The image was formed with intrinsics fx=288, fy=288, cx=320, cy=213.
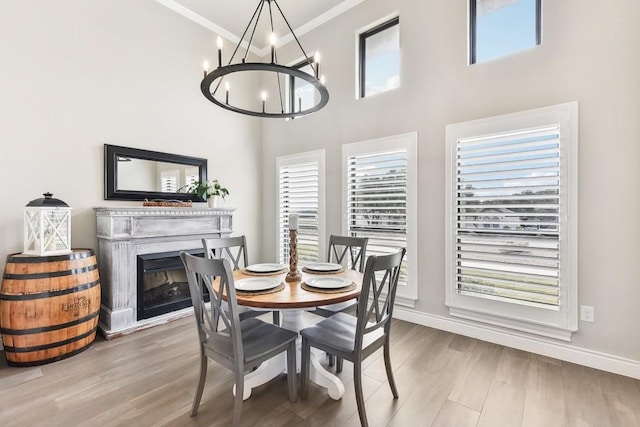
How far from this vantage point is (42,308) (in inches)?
94.4

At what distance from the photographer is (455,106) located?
3014mm

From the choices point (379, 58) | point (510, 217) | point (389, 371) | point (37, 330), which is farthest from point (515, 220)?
point (37, 330)

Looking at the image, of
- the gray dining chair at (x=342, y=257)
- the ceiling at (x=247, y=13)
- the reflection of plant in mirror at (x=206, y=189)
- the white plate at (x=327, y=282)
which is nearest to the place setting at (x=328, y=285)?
the white plate at (x=327, y=282)

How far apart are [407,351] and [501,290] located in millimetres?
1071

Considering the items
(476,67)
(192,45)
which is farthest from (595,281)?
(192,45)

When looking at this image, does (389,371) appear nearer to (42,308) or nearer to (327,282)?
(327,282)

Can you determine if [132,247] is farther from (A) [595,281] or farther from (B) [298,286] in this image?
(A) [595,281]

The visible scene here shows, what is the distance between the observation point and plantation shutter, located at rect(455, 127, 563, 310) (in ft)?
8.23

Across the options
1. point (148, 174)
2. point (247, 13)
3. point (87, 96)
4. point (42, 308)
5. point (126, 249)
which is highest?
point (247, 13)

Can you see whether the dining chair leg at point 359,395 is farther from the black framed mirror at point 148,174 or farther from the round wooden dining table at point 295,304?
the black framed mirror at point 148,174

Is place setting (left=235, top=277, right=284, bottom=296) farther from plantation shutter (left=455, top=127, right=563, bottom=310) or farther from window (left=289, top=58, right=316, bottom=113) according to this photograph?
window (left=289, top=58, right=316, bottom=113)

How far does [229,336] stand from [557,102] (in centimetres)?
318

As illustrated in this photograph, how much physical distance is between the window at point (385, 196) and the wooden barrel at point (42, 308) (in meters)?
2.88

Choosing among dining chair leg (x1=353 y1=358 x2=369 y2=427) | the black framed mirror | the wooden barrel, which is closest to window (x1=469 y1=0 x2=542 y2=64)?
dining chair leg (x1=353 y1=358 x2=369 y2=427)
